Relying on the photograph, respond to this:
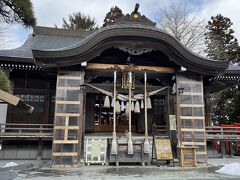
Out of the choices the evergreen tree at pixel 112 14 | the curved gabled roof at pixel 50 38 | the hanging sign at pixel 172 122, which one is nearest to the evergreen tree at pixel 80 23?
the evergreen tree at pixel 112 14

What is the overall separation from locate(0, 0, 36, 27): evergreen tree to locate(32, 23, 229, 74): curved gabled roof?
2759 millimetres

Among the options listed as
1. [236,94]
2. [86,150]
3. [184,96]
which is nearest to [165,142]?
[184,96]

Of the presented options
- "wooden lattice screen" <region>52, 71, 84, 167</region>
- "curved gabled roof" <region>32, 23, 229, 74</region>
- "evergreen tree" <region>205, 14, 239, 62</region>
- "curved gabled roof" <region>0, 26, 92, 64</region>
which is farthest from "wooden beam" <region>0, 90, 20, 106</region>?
"evergreen tree" <region>205, 14, 239, 62</region>

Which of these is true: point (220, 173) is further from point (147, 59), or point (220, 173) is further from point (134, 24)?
point (134, 24)

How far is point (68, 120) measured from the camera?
29.2 feet

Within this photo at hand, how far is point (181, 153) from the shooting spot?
29.6ft

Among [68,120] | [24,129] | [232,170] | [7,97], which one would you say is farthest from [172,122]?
[7,97]

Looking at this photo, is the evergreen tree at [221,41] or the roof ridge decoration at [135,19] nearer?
the roof ridge decoration at [135,19]

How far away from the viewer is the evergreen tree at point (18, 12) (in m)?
5.66

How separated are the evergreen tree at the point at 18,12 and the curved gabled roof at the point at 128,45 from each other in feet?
9.05

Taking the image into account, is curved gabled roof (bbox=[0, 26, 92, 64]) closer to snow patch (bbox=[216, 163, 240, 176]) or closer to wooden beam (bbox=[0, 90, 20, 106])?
wooden beam (bbox=[0, 90, 20, 106])

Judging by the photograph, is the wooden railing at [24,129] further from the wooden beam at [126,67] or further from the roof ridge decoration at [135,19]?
the roof ridge decoration at [135,19]

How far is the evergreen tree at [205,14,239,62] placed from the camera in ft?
84.4

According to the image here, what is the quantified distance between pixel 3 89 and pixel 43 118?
251 inches
